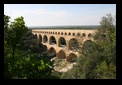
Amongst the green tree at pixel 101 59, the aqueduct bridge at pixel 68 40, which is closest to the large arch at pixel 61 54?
the aqueduct bridge at pixel 68 40

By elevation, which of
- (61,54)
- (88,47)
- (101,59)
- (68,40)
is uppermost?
(68,40)

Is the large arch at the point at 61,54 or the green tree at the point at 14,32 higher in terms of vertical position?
the green tree at the point at 14,32

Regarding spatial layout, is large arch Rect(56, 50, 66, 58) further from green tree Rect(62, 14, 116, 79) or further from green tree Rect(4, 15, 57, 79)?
green tree Rect(4, 15, 57, 79)

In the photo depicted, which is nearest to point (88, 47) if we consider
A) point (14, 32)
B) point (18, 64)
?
point (14, 32)

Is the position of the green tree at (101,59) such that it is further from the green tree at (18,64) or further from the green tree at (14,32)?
the green tree at (14,32)

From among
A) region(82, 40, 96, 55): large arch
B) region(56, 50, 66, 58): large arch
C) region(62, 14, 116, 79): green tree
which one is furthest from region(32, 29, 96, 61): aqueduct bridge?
region(62, 14, 116, 79): green tree

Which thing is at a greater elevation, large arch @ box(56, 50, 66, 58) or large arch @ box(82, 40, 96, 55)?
large arch @ box(82, 40, 96, 55)

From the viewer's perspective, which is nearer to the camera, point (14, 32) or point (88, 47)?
point (14, 32)

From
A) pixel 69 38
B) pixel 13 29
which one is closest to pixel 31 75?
pixel 13 29

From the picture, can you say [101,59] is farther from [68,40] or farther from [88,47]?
[68,40]

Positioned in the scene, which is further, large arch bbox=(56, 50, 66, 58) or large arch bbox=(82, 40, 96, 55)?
large arch bbox=(56, 50, 66, 58)
